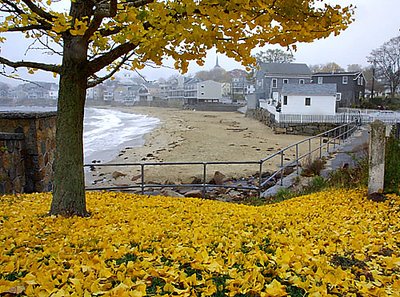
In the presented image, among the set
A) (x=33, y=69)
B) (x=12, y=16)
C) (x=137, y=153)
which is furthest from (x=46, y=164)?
(x=137, y=153)

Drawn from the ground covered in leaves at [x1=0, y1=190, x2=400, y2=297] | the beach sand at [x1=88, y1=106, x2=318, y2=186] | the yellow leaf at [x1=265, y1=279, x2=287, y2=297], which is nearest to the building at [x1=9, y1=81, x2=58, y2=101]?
the beach sand at [x1=88, y1=106, x2=318, y2=186]

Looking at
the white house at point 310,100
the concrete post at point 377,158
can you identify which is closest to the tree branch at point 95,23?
the concrete post at point 377,158

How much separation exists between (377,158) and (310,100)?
37785mm

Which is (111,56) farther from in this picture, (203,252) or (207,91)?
(207,91)

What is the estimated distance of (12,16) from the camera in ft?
17.8

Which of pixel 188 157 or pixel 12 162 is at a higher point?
pixel 12 162

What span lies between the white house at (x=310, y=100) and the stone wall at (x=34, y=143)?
122 feet

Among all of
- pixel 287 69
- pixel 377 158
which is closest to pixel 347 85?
pixel 287 69

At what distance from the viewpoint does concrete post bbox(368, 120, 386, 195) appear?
20.2 feet

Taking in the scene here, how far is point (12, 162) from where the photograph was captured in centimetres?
711

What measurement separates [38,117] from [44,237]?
4.17 m

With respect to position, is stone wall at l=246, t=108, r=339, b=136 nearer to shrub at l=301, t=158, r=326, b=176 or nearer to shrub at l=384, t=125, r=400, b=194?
shrub at l=301, t=158, r=326, b=176

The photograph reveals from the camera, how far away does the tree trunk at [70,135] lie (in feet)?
16.9

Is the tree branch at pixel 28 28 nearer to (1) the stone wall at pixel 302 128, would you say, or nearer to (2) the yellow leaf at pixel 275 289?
(2) the yellow leaf at pixel 275 289
